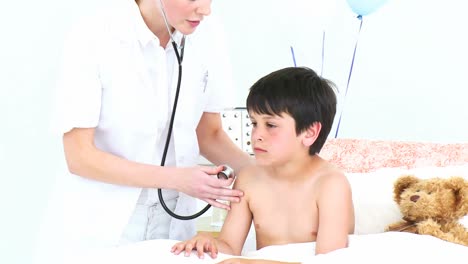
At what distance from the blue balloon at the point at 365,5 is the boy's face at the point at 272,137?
122 cm

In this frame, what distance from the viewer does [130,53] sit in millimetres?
1694

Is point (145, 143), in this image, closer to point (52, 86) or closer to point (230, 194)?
point (230, 194)

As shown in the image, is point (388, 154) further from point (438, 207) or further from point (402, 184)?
point (438, 207)

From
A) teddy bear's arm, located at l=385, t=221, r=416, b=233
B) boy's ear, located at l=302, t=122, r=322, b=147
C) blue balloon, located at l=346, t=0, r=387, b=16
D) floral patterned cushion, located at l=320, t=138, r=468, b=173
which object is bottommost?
teddy bear's arm, located at l=385, t=221, r=416, b=233

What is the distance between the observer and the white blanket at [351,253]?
133cm

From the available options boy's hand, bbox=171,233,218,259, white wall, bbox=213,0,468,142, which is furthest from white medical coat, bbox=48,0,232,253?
white wall, bbox=213,0,468,142

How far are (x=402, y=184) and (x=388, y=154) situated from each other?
19.8 inches

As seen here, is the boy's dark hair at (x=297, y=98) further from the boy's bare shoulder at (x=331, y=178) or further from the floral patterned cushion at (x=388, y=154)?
the floral patterned cushion at (x=388, y=154)

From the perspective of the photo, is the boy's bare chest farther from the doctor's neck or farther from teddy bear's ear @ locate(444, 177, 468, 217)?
the doctor's neck

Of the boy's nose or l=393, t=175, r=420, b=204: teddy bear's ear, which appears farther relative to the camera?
l=393, t=175, r=420, b=204: teddy bear's ear

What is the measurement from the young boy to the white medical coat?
0.24 m

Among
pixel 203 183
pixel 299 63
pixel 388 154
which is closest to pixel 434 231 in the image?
pixel 203 183

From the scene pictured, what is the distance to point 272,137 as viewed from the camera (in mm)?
1627

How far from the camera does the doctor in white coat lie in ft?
5.23
